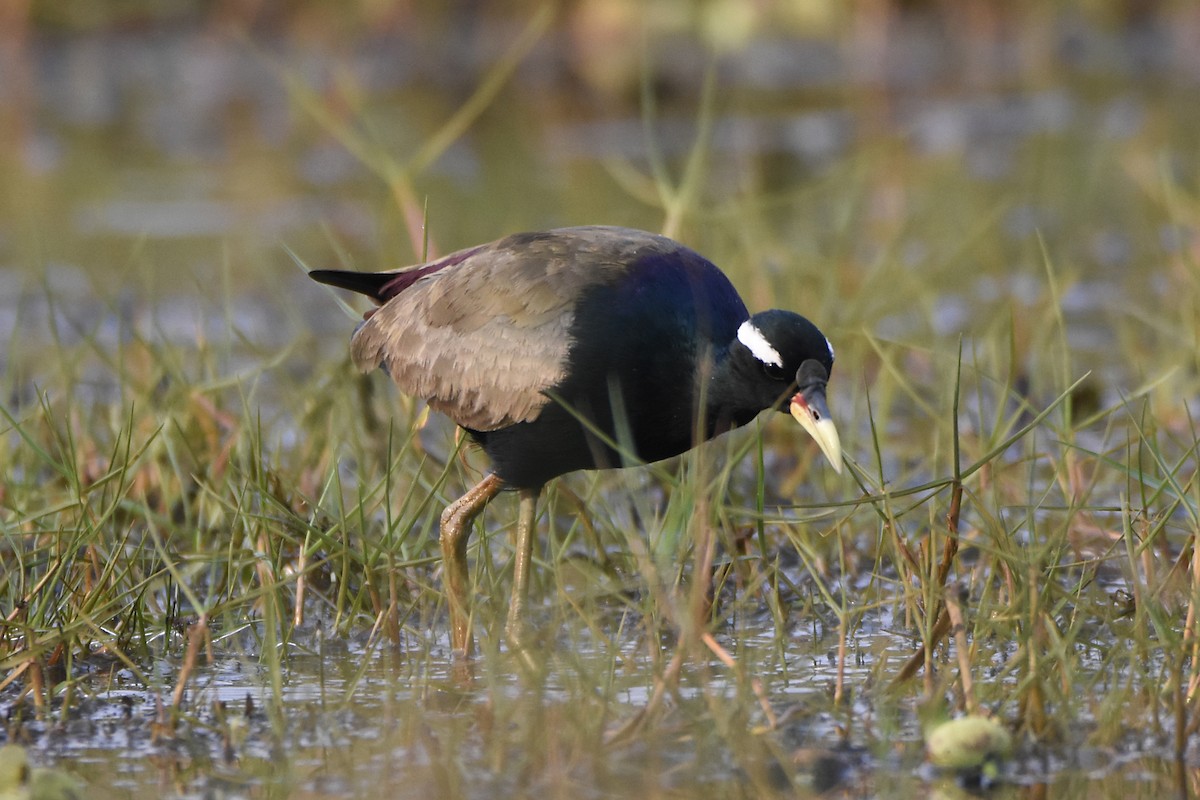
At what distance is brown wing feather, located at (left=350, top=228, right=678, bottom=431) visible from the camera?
13.0 ft

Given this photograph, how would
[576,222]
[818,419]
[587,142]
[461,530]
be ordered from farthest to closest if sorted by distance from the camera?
1. [587,142]
2. [576,222]
3. [461,530]
4. [818,419]

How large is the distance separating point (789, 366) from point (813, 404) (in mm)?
90

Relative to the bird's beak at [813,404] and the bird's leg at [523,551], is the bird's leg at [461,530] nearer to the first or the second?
the bird's leg at [523,551]

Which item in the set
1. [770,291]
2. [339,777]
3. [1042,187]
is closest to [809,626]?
[339,777]

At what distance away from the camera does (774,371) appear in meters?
3.74

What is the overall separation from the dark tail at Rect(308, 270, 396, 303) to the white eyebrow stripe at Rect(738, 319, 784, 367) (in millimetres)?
1113

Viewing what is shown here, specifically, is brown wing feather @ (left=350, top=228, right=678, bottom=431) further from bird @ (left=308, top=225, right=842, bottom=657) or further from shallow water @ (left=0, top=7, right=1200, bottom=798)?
shallow water @ (left=0, top=7, right=1200, bottom=798)

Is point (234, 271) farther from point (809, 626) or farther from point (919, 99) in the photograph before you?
point (919, 99)

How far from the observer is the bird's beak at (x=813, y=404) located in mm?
3668

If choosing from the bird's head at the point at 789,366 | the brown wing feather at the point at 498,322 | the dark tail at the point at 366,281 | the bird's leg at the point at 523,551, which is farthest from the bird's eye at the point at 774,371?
the dark tail at the point at 366,281

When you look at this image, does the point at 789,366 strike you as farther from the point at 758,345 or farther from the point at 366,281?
the point at 366,281

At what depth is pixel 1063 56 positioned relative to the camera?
48.5ft

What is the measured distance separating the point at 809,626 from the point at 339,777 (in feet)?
4.13

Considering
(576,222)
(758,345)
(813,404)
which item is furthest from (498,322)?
(576,222)
